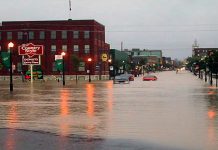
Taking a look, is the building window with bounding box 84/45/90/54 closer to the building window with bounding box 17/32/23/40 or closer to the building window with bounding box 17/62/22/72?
the building window with bounding box 17/32/23/40

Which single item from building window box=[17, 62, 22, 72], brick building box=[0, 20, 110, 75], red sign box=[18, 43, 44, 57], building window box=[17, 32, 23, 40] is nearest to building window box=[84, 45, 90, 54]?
brick building box=[0, 20, 110, 75]

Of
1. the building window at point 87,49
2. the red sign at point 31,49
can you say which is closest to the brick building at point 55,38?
the building window at point 87,49

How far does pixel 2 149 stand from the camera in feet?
40.5

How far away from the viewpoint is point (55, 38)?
120 metres

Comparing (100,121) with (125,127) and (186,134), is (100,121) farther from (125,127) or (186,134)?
(186,134)

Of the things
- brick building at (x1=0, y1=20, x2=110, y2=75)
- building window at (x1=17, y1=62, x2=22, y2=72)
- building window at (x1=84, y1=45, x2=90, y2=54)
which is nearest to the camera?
brick building at (x1=0, y1=20, x2=110, y2=75)

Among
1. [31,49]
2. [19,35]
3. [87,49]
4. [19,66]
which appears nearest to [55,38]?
[87,49]

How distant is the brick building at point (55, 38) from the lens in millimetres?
119250

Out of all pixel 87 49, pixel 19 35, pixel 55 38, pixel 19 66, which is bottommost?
pixel 19 66

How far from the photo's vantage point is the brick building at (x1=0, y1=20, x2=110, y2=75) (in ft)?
391

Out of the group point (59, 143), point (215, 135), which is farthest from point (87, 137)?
point (215, 135)

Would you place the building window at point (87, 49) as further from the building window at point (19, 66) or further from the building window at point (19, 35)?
the building window at point (19, 66)

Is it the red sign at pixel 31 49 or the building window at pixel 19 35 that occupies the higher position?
the building window at pixel 19 35

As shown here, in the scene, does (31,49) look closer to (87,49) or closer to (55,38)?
(55,38)
